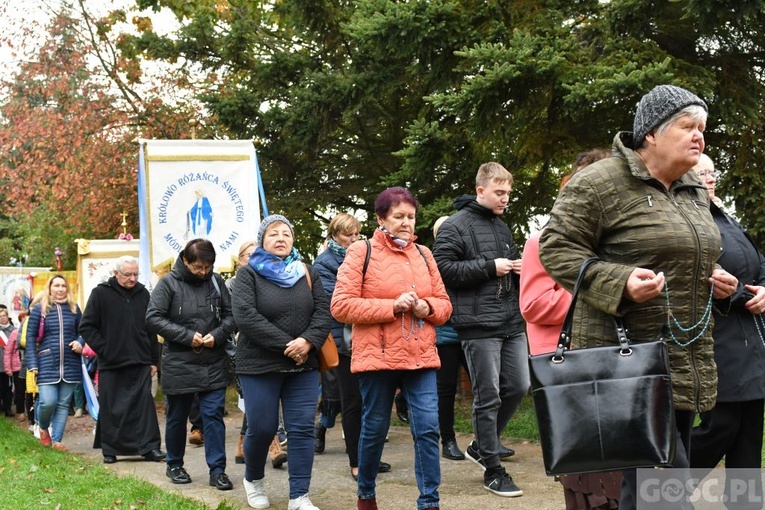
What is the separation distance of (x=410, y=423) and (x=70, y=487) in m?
3.20

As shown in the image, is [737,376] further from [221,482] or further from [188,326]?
[188,326]

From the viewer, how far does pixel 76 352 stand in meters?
10.2

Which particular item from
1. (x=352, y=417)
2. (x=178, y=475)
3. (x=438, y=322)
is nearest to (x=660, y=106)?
(x=438, y=322)

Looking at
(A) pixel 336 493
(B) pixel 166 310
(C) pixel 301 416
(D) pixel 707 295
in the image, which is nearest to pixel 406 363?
(C) pixel 301 416

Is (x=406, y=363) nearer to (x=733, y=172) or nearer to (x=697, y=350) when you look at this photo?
(x=697, y=350)

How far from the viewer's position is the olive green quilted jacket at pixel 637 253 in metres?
3.49

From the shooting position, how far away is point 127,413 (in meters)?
9.21

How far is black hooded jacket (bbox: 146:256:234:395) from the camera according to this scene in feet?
24.3

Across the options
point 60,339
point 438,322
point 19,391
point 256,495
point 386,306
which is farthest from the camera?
point 19,391

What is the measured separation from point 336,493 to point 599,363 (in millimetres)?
3774

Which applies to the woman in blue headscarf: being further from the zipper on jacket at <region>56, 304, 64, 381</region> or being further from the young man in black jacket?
the zipper on jacket at <region>56, 304, 64, 381</region>

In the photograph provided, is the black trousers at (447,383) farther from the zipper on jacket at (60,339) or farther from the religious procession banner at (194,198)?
the zipper on jacket at (60,339)

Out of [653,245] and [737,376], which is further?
[737,376]

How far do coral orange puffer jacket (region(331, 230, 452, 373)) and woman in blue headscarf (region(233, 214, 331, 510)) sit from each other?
760mm
